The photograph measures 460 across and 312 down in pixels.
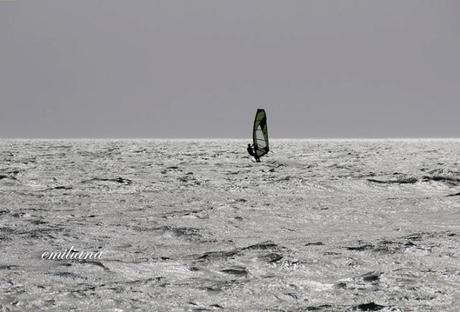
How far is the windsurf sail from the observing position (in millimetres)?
36531

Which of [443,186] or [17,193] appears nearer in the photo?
[17,193]

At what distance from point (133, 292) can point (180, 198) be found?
34.7 feet

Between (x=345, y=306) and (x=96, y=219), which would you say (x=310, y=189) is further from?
(x=345, y=306)

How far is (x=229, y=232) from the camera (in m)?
11.2

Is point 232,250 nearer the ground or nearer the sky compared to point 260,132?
nearer the ground

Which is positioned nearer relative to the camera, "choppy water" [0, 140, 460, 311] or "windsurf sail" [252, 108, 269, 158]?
"choppy water" [0, 140, 460, 311]

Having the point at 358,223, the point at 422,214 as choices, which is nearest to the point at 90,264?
the point at 358,223

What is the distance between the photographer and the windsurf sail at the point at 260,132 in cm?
3653

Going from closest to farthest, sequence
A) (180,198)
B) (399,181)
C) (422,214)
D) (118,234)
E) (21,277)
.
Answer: (21,277), (118,234), (422,214), (180,198), (399,181)

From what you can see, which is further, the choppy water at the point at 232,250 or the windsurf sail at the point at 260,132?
the windsurf sail at the point at 260,132

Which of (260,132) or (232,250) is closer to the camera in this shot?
(232,250)

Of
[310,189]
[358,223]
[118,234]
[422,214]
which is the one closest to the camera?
[118,234]

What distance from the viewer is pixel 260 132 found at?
126 feet

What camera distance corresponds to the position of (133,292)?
6574mm
